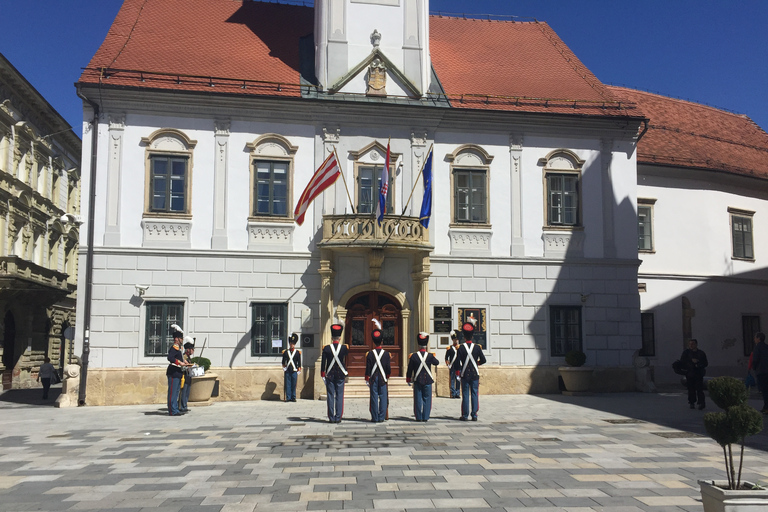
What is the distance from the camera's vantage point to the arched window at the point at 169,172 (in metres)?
19.9

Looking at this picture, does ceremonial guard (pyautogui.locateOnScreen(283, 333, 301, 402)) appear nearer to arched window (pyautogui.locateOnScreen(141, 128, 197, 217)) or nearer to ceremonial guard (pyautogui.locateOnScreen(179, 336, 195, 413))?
ceremonial guard (pyautogui.locateOnScreen(179, 336, 195, 413))

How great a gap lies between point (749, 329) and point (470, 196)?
14.2m

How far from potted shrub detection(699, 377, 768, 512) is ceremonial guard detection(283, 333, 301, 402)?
43.8 ft

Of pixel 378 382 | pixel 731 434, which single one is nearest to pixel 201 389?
pixel 378 382

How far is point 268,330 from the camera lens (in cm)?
1989

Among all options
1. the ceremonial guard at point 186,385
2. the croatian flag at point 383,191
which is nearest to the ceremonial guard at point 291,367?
the ceremonial guard at point 186,385

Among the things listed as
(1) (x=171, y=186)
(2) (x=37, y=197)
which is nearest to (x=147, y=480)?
(1) (x=171, y=186)

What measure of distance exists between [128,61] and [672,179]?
19814 millimetres

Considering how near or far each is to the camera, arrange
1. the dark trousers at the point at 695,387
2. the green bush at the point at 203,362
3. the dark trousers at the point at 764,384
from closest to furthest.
A: the dark trousers at the point at 764,384, the dark trousers at the point at 695,387, the green bush at the point at 203,362

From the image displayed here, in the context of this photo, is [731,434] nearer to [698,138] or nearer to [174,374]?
[174,374]

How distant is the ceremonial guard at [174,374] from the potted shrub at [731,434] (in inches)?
471

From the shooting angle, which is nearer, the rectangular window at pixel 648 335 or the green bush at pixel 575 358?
the green bush at pixel 575 358

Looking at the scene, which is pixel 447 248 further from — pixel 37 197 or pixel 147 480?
pixel 37 197

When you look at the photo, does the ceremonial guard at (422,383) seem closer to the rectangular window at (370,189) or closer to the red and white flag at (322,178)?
the red and white flag at (322,178)
